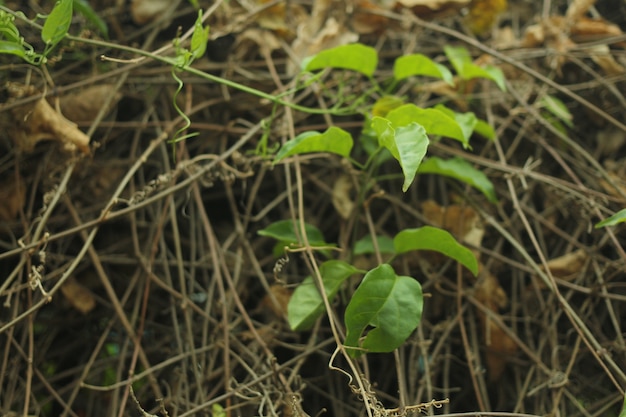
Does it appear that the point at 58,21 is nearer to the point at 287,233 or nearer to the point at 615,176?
the point at 287,233

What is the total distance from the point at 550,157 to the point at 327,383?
0.65 meters

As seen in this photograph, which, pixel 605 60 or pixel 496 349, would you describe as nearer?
pixel 496 349

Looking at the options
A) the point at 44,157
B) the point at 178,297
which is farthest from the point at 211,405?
the point at 44,157

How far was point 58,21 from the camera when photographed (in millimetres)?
848

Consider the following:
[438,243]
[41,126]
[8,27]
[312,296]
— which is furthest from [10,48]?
[438,243]

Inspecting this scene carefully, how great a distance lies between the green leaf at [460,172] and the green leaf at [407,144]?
10.6 inches

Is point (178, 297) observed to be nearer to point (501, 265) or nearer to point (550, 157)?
point (501, 265)

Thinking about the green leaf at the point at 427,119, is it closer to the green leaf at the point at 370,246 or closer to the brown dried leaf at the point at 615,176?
the green leaf at the point at 370,246

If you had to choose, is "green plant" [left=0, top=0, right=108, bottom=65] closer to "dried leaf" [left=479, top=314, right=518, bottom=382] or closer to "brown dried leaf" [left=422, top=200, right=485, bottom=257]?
"brown dried leaf" [left=422, top=200, right=485, bottom=257]

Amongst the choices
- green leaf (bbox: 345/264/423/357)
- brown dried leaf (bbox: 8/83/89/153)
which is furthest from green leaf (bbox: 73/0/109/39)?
green leaf (bbox: 345/264/423/357)

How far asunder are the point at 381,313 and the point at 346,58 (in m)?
0.48

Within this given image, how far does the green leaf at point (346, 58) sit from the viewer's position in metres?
1.00

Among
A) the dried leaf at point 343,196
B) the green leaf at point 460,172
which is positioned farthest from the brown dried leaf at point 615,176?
the dried leaf at point 343,196

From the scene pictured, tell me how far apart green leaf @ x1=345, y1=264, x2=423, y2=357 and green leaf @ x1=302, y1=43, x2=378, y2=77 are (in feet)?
1.35
